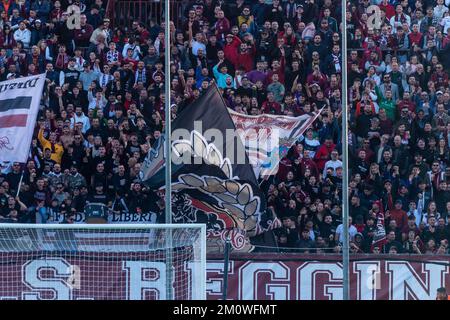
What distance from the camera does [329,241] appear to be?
17219 millimetres

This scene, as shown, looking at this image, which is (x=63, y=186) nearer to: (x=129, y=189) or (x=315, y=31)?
(x=129, y=189)

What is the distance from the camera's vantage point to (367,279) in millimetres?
16016

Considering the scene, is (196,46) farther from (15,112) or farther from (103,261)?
(103,261)

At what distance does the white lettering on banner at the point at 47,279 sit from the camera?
1277cm

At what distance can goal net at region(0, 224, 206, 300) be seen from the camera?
1291 cm

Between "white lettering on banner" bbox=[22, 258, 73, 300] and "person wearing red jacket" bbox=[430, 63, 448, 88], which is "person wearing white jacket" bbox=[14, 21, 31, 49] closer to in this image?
"person wearing red jacket" bbox=[430, 63, 448, 88]

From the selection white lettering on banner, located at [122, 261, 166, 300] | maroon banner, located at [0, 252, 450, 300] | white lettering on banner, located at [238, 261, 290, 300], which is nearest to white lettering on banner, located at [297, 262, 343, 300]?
maroon banner, located at [0, 252, 450, 300]

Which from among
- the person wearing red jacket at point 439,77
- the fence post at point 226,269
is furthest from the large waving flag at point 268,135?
the fence post at point 226,269

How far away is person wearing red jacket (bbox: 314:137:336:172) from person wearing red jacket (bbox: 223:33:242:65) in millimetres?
2026

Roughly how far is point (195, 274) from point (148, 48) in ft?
23.2

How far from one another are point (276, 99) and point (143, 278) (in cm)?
583

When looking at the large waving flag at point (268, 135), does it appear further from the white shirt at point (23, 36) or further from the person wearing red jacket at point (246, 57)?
the white shirt at point (23, 36)

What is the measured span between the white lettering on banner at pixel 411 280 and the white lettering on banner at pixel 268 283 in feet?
4.24

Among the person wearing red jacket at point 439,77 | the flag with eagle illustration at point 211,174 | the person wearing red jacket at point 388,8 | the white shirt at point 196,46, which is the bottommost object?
the flag with eagle illustration at point 211,174
